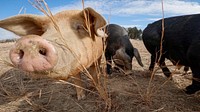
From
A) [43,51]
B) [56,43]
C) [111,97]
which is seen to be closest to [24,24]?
[56,43]

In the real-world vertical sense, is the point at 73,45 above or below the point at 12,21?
below

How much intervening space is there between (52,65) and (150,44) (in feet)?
9.27

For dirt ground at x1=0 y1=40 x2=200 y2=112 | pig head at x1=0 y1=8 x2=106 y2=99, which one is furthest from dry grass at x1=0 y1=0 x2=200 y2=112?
pig head at x1=0 y1=8 x2=106 y2=99

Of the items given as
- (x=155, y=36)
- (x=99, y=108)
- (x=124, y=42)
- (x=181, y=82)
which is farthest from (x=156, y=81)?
(x=99, y=108)

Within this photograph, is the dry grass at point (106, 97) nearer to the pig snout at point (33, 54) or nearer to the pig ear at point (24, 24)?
the pig snout at point (33, 54)

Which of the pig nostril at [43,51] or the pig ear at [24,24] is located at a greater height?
the pig ear at [24,24]

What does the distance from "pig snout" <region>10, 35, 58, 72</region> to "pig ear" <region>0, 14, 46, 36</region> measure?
3.17 feet

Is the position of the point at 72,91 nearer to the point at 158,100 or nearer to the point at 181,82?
the point at 158,100

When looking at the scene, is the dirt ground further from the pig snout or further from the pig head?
the pig snout

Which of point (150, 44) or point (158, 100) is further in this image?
point (150, 44)

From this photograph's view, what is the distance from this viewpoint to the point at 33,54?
2.28m

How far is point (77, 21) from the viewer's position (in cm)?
315

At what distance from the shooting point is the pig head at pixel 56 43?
7.57 ft

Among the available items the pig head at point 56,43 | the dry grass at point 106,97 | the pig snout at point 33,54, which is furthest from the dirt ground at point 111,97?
the pig snout at point 33,54
